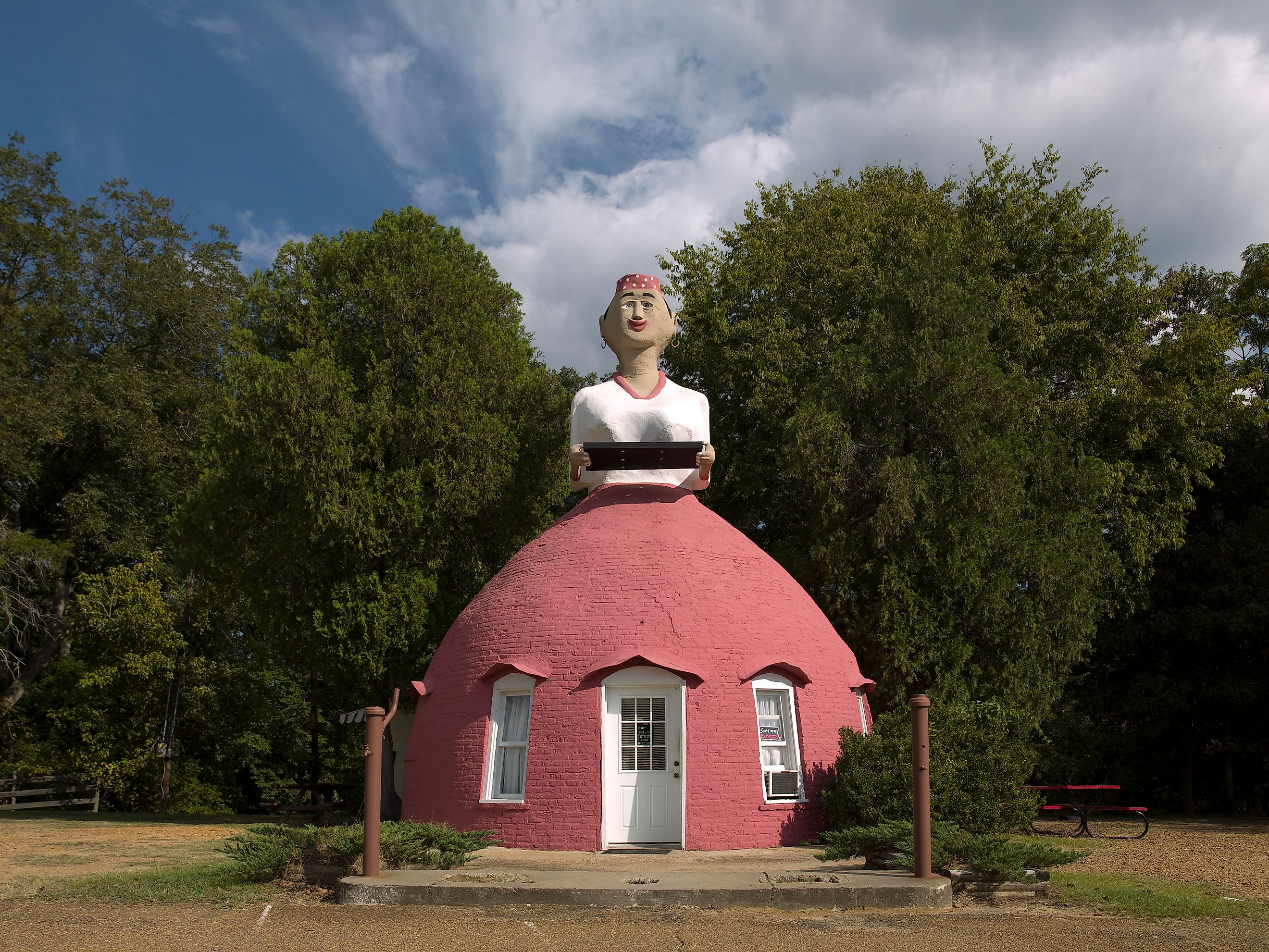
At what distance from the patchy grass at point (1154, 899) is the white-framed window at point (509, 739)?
648 cm

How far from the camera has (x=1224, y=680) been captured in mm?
24453

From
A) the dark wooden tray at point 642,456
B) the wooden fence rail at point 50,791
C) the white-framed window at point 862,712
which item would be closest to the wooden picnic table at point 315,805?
the dark wooden tray at point 642,456

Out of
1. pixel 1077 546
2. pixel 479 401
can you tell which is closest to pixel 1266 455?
pixel 1077 546

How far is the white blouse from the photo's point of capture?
15703mm

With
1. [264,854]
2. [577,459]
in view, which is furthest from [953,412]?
[264,854]

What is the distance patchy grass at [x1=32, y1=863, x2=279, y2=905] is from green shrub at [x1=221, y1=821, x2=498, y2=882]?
24 centimetres

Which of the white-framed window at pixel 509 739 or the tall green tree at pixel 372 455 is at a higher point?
the tall green tree at pixel 372 455

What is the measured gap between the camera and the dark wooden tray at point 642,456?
15.4 meters

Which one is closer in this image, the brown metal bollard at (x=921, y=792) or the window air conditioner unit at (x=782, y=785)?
the brown metal bollard at (x=921, y=792)

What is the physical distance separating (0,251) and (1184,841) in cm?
3063

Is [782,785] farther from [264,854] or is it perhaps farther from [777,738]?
[264,854]

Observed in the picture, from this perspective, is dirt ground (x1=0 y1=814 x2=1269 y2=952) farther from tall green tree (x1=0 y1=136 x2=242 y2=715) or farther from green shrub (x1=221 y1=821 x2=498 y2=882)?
tall green tree (x1=0 y1=136 x2=242 y2=715)

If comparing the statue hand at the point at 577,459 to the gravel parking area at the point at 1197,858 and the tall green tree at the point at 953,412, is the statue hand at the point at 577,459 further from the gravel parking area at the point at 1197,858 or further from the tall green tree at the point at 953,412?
the gravel parking area at the point at 1197,858

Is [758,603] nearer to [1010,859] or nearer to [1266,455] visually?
[1010,859]
